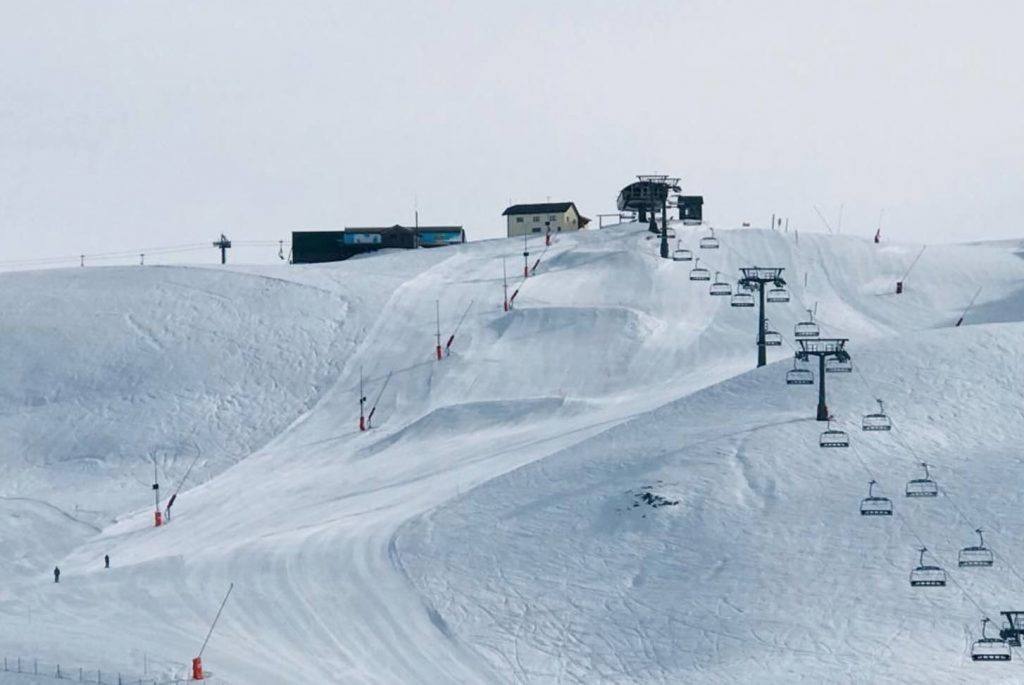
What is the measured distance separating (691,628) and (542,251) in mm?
57553

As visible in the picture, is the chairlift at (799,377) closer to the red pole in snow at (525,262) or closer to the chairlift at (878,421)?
the chairlift at (878,421)

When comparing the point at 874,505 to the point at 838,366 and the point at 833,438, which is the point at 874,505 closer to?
the point at 833,438

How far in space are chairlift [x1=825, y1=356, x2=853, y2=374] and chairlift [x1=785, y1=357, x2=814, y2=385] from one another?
0.69 metres

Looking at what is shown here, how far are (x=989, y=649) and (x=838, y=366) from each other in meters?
22.9

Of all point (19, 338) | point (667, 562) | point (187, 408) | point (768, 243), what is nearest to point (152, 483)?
point (187, 408)

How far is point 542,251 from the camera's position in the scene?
350 feet

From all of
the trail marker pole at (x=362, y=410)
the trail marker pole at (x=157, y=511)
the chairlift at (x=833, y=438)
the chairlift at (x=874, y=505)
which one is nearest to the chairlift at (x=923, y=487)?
the chairlift at (x=874, y=505)

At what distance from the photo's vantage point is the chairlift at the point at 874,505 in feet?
171

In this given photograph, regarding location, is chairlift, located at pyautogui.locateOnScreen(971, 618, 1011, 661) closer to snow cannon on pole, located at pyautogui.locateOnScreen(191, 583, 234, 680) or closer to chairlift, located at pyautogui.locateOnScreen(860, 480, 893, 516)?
chairlift, located at pyautogui.locateOnScreen(860, 480, 893, 516)

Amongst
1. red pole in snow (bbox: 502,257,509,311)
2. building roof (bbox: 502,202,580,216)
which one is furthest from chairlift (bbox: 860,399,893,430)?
building roof (bbox: 502,202,580,216)

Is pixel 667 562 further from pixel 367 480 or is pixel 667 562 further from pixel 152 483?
pixel 152 483

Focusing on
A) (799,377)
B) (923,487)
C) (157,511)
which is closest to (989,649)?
(923,487)

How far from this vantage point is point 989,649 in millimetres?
46938

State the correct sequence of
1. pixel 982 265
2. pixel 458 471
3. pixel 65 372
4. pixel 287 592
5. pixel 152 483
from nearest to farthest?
1. pixel 287 592
2. pixel 458 471
3. pixel 152 483
4. pixel 65 372
5. pixel 982 265
